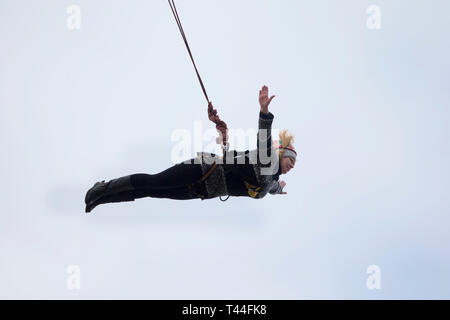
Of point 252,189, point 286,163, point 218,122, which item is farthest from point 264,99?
point 252,189

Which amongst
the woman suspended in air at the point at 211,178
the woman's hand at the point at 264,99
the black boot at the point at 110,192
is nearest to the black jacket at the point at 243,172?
the woman suspended in air at the point at 211,178

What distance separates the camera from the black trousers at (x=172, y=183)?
8953 mm

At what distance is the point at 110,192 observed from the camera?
9.20 m

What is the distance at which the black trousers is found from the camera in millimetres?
8953

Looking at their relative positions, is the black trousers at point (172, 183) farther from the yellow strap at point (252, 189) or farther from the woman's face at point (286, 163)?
the woman's face at point (286, 163)

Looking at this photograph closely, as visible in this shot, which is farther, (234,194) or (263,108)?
(234,194)

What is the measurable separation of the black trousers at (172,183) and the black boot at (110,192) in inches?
3.7

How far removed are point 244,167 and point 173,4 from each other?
2.44m

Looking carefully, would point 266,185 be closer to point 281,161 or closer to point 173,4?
point 281,161

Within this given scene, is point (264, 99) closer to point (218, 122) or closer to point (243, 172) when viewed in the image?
point (218, 122)

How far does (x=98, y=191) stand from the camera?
9.20 meters

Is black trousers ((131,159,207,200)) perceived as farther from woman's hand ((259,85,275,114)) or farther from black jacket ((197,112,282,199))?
woman's hand ((259,85,275,114))

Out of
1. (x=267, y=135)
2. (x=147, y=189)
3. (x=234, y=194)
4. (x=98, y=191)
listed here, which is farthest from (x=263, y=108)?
(x=98, y=191)
